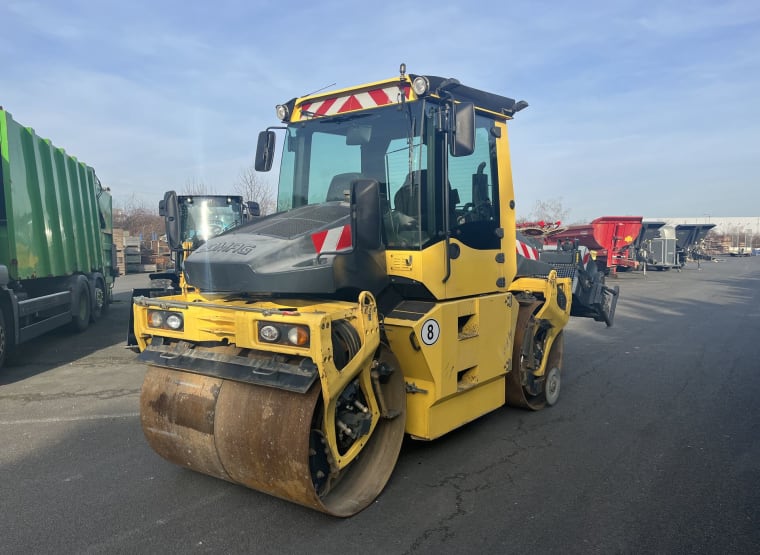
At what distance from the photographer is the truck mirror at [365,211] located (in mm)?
3482

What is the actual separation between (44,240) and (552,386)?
7375mm

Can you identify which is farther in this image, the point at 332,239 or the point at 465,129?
the point at 465,129

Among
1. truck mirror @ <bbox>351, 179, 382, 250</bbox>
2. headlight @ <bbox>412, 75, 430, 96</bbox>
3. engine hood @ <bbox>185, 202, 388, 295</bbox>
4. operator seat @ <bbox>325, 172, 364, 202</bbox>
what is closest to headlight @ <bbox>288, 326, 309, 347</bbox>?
engine hood @ <bbox>185, 202, 388, 295</bbox>

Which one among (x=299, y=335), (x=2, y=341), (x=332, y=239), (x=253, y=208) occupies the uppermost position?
(x=253, y=208)

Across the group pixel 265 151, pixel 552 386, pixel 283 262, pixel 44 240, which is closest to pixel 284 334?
pixel 283 262

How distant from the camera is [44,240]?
333 inches

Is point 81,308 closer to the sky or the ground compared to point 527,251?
closer to the ground

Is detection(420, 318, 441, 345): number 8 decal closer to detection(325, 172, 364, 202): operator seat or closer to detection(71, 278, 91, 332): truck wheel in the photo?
detection(325, 172, 364, 202): operator seat

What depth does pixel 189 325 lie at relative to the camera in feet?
11.5

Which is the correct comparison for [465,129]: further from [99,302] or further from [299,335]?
[99,302]

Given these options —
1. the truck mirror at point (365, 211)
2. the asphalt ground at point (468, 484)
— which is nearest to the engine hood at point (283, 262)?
the truck mirror at point (365, 211)

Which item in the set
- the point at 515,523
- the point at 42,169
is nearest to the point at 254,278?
the point at 515,523

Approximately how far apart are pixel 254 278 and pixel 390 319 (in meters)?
0.97

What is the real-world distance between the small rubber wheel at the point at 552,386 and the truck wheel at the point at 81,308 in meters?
7.82
